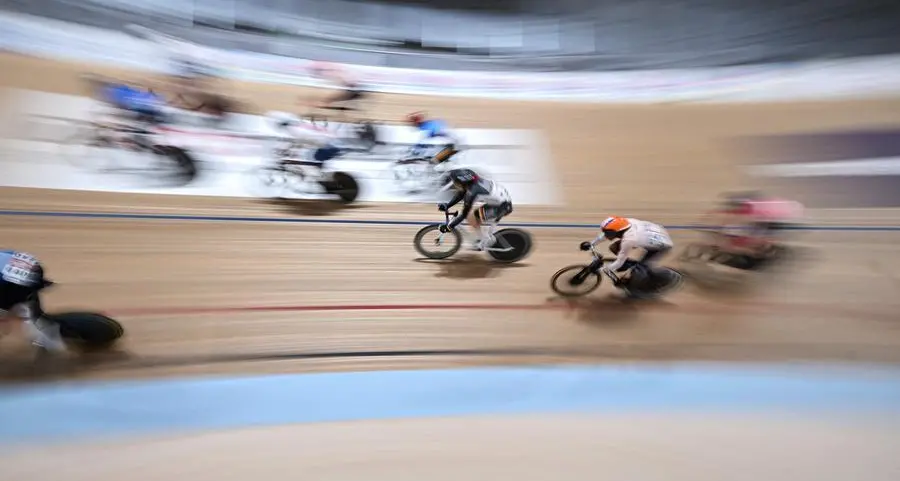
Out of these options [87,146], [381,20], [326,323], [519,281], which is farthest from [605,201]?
[87,146]

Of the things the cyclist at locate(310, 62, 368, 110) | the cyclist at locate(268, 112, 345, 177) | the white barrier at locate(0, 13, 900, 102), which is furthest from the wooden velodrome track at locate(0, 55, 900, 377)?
the white barrier at locate(0, 13, 900, 102)

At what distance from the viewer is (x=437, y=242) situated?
105 inches

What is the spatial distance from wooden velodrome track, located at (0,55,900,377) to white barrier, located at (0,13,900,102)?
4.45 ft

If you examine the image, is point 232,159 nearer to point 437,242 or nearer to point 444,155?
point 444,155

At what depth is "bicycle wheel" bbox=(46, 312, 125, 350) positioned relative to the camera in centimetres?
190

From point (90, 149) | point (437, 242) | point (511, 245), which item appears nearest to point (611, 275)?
point (511, 245)

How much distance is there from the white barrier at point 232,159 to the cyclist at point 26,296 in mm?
1193

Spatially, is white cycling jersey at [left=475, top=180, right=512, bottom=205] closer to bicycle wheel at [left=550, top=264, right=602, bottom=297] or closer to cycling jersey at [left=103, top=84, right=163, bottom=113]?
bicycle wheel at [left=550, top=264, right=602, bottom=297]

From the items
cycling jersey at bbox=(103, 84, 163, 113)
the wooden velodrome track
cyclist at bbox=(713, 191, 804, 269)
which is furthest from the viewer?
cycling jersey at bbox=(103, 84, 163, 113)

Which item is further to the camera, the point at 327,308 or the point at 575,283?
the point at 575,283

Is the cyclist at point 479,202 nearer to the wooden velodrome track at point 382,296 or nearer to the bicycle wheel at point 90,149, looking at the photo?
the wooden velodrome track at point 382,296

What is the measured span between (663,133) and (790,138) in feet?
2.81

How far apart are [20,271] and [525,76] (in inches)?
141

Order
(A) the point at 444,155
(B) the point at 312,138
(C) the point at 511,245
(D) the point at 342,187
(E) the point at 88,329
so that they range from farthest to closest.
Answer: (B) the point at 312,138 < (A) the point at 444,155 < (D) the point at 342,187 < (C) the point at 511,245 < (E) the point at 88,329
